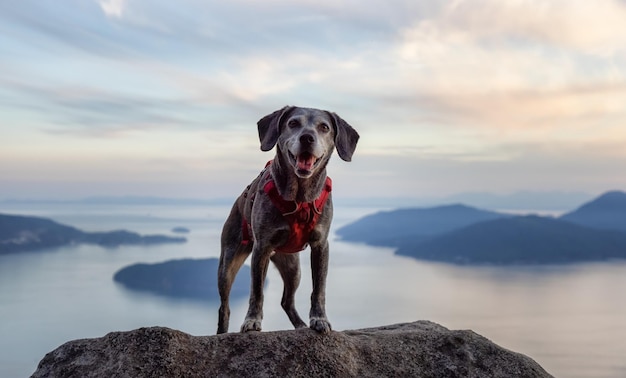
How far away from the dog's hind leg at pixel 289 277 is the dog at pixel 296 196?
2.29ft

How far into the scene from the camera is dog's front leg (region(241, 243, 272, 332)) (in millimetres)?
5156

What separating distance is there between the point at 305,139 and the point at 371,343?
2131 millimetres

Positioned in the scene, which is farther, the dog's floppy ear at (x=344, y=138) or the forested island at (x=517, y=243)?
the forested island at (x=517, y=243)

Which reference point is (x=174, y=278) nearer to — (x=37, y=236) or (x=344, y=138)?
(x=37, y=236)

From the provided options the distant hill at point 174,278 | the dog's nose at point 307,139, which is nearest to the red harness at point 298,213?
the dog's nose at point 307,139

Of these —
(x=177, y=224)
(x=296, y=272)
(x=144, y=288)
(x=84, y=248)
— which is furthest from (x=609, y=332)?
(x=177, y=224)

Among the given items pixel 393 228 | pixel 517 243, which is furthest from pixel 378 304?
pixel 393 228

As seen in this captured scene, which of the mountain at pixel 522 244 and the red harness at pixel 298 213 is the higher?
the red harness at pixel 298 213

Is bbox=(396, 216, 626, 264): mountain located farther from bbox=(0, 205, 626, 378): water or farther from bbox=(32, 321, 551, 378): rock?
bbox=(32, 321, 551, 378): rock

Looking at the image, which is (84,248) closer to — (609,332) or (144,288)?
(144,288)

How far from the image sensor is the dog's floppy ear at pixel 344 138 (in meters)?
4.96

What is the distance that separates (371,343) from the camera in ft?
18.0

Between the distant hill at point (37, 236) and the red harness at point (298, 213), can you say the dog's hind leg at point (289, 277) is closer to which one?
the red harness at point (298, 213)

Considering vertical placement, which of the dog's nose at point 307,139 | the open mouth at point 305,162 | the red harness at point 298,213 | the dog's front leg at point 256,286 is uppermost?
the dog's nose at point 307,139
